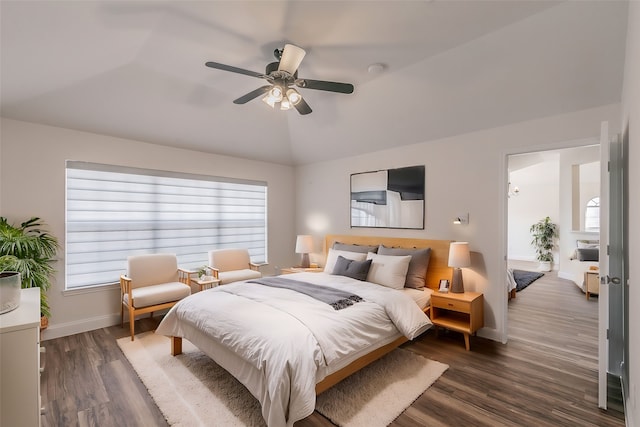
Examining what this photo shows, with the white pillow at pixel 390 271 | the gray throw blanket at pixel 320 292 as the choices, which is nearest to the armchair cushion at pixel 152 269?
the gray throw blanket at pixel 320 292

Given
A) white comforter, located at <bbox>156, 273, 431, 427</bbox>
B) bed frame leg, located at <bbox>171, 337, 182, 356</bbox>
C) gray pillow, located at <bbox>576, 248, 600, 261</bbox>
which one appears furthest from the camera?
gray pillow, located at <bbox>576, 248, 600, 261</bbox>

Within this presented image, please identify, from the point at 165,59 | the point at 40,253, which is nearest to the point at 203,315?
the point at 40,253

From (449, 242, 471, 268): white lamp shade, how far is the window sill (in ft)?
14.2

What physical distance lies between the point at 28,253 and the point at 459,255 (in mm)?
4598

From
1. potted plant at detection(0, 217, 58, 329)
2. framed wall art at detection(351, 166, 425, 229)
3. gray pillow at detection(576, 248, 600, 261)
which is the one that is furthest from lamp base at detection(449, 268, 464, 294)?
gray pillow at detection(576, 248, 600, 261)

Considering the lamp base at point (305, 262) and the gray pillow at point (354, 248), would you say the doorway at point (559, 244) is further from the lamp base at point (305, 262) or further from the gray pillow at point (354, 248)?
the lamp base at point (305, 262)

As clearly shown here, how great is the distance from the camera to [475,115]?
11.3 ft

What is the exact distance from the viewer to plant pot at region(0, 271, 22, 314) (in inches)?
62.6

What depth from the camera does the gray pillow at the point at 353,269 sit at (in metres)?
3.83

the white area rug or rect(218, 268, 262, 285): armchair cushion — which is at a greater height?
rect(218, 268, 262, 285): armchair cushion

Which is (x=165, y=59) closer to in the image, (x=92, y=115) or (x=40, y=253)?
(x=92, y=115)

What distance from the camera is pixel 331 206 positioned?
541 centimetres

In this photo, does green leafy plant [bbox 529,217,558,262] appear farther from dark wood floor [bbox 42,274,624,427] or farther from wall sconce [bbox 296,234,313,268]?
wall sconce [bbox 296,234,313,268]

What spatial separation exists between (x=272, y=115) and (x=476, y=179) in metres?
2.94
